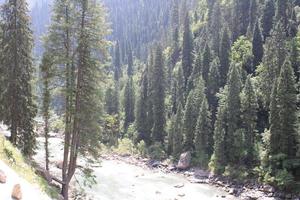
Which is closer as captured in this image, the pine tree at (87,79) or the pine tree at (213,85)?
the pine tree at (87,79)

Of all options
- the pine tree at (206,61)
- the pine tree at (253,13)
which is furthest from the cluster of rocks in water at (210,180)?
the pine tree at (253,13)

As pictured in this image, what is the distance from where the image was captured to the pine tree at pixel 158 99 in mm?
90938

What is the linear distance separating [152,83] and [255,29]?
24.3 meters

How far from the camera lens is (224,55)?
91.2 meters

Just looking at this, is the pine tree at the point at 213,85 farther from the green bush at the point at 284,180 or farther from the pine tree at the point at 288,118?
the green bush at the point at 284,180

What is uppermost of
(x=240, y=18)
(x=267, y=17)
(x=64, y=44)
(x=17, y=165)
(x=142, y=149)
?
(x=240, y=18)

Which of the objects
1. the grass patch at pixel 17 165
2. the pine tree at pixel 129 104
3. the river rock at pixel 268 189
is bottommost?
the river rock at pixel 268 189

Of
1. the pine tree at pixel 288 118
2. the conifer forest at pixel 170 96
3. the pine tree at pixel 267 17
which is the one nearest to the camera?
the conifer forest at pixel 170 96

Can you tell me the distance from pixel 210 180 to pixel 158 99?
31.1 m

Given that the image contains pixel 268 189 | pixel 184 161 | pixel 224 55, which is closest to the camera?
pixel 268 189

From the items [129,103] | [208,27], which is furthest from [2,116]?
[208,27]

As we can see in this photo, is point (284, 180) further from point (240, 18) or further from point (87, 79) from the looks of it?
point (240, 18)

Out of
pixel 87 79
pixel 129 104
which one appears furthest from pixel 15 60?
pixel 129 104

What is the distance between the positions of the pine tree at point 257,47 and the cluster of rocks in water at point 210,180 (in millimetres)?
24856
